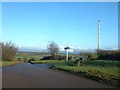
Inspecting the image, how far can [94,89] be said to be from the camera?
13.4 metres

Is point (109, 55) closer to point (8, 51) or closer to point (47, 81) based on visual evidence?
point (8, 51)

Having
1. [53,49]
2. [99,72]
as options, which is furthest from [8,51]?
[99,72]

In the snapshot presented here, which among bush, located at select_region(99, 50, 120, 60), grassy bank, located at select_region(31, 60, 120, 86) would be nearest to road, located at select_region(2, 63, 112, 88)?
grassy bank, located at select_region(31, 60, 120, 86)

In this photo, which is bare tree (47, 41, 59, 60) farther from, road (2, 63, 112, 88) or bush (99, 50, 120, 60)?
road (2, 63, 112, 88)

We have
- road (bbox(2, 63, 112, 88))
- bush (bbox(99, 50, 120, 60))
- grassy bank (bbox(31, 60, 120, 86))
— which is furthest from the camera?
bush (bbox(99, 50, 120, 60))

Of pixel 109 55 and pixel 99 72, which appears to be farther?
pixel 109 55

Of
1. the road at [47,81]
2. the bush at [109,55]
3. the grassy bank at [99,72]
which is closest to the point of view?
the road at [47,81]

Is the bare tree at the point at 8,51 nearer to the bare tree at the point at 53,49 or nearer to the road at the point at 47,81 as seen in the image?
the bare tree at the point at 53,49

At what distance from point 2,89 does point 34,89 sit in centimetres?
158

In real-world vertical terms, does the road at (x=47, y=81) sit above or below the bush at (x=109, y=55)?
below

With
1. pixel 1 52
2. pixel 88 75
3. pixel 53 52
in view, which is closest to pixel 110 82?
pixel 88 75

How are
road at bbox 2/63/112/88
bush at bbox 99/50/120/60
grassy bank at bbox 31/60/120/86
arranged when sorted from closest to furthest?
road at bbox 2/63/112/88 < grassy bank at bbox 31/60/120/86 < bush at bbox 99/50/120/60

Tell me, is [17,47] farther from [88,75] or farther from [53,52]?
[88,75]

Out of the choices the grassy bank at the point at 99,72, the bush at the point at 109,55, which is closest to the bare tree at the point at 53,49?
the bush at the point at 109,55
